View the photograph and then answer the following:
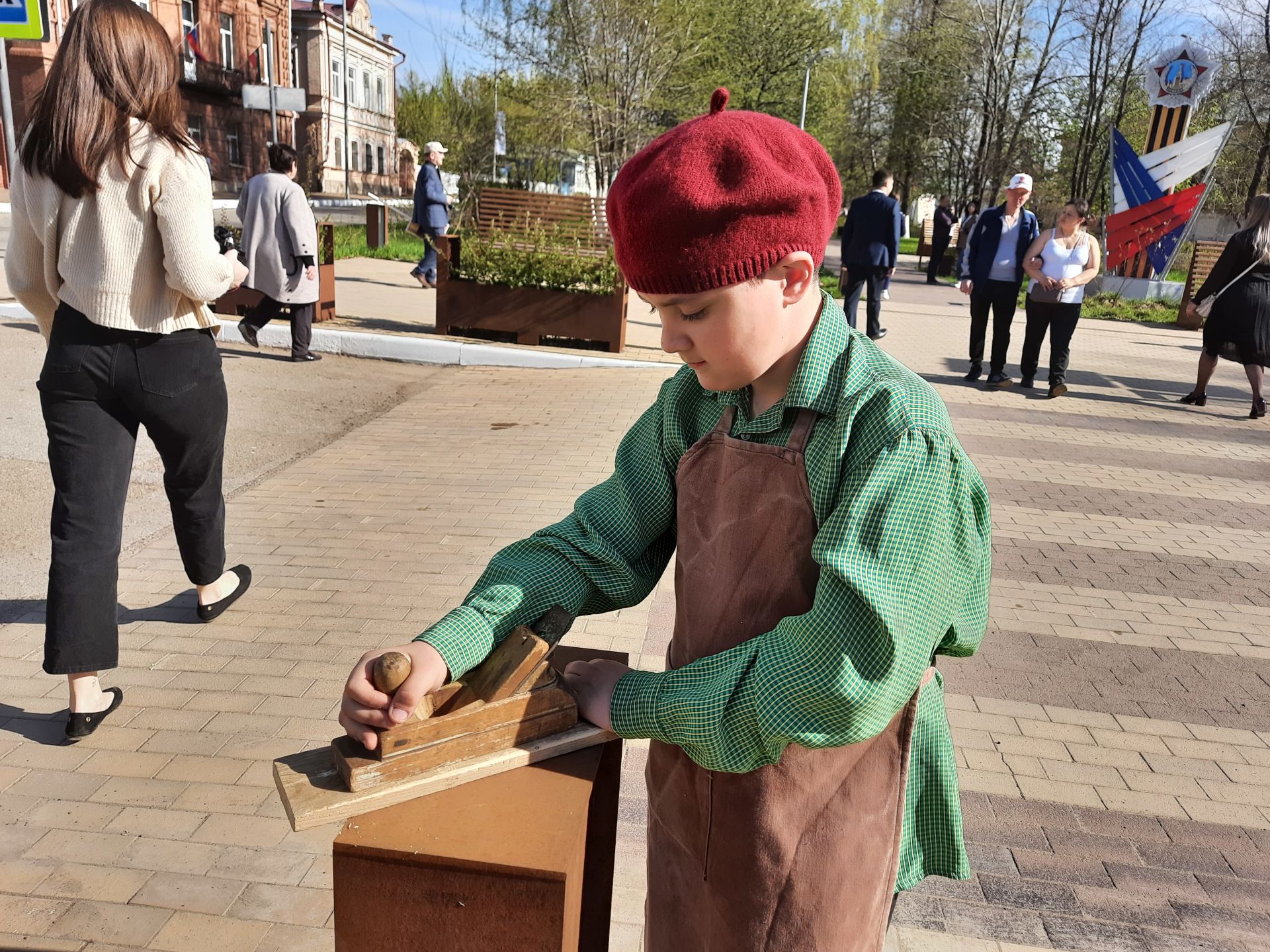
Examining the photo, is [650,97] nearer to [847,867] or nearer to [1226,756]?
[1226,756]

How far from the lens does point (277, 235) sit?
8.72 meters

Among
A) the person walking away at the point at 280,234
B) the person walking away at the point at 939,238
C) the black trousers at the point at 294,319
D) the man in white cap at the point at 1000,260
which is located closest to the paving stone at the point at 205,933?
the person walking away at the point at 280,234

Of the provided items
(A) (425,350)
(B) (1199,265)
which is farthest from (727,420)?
(B) (1199,265)

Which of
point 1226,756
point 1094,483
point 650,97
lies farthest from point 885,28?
point 1226,756

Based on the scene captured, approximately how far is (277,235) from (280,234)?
28 millimetres

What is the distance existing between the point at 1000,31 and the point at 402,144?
4387cm

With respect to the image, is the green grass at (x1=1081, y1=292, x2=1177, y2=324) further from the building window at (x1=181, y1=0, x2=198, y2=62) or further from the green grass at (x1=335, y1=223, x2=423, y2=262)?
the building window at (x1=181, y1=0, x2=198, y2=62)

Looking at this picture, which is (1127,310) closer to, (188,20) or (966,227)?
(966,227)

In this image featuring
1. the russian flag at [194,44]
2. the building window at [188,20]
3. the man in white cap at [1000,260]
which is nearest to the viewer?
the man in white cap at [1000,260]

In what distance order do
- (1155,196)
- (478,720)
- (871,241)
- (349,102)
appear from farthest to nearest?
(349,102), (1155,196), (871,241), (478,720)

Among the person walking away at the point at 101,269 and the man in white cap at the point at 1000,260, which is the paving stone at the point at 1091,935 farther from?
the man in white cap at the point at 1000,260

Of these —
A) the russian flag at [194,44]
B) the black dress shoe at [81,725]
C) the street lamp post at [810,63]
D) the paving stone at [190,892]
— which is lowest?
the paving stone at [190,892]

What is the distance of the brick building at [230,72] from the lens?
145 ft

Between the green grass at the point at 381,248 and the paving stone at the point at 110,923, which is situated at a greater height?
the green grass at the point at 381,248
